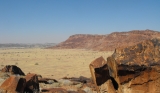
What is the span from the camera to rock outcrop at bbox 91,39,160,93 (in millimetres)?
5844

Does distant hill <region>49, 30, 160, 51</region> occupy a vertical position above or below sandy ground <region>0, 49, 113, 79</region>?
above

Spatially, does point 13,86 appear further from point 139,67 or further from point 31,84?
point 139,67

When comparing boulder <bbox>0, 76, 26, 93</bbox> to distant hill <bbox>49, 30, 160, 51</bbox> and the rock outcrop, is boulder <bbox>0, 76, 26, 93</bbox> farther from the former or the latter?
distant hill <bbox>49, 30, 160, 51</bbox>

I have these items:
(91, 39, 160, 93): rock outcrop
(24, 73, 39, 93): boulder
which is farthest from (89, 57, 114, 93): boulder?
(24, 73, 39, 93): boulder

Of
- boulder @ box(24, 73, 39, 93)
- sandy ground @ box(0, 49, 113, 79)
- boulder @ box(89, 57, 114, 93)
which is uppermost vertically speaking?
boulder @ box(89, 57, 114, 93)

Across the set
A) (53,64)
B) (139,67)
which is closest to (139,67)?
(139,67)

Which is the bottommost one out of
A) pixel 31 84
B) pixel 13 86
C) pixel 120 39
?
pixel 31 84

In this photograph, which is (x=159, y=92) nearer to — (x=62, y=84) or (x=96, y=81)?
(x=96, y=81)

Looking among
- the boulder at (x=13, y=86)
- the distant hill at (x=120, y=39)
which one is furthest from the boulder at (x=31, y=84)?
the distant hill at (x=120, y=39)

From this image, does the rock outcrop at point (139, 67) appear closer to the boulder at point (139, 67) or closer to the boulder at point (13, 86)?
the boulder at point (139, 67)

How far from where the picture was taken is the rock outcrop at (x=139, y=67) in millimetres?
5844

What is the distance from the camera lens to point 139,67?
19.1ft

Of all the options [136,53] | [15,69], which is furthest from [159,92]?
[15,69]

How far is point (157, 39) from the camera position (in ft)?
20.2
